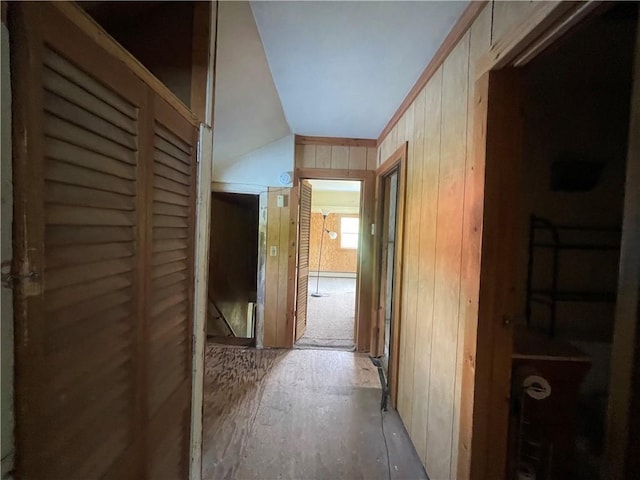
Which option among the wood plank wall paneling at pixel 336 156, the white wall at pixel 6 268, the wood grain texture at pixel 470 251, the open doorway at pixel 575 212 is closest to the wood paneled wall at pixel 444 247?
the wood grain texture at pixel 470 251

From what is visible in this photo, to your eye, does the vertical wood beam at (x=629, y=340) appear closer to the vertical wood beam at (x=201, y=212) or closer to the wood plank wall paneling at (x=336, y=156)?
the vertical wood beam at (x=201, y=212)

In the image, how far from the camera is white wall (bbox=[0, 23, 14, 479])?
0.50 metres

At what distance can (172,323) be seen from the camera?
117 cm

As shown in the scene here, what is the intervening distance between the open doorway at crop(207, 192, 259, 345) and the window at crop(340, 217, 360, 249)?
373cm

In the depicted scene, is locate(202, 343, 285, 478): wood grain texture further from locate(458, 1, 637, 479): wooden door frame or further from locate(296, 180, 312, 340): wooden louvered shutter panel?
locate(458, 1, 637, 479): wooden door frame

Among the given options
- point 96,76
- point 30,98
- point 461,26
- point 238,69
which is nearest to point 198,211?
point 96,76

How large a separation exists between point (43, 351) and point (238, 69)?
1918 millimetres

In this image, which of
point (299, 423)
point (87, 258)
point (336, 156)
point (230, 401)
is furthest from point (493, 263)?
point (336, 156)

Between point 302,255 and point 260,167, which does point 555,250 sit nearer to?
point 302,255

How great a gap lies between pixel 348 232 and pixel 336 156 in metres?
5.83

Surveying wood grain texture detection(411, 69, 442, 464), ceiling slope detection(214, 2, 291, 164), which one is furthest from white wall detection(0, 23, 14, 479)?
wood grain texture detection(411, 69, 442, 464)

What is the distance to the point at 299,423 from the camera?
228 cm

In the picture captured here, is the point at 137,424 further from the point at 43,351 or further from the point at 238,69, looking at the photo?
the point at 238,69

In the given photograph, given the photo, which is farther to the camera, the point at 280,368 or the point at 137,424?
the point at 280,368
